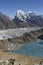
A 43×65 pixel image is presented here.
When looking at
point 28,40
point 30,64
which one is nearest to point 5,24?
point 28,40

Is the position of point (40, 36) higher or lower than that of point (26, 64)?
lower

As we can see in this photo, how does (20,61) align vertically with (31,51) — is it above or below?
above

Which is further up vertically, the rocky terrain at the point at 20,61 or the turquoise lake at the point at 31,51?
the rocky terrain at the point at 20,61

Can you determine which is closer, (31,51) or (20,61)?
(20,61)

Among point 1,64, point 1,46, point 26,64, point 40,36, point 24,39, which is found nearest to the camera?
point 1,64

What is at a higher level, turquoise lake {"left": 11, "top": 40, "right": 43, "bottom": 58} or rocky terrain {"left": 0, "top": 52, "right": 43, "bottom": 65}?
rocky terrain {"left": 0, "top": 52, "right": 43, "bottom": 65}

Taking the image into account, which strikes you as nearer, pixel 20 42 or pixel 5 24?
pixel 20 42

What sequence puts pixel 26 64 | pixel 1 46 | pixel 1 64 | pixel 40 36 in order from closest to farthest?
pixel 1 64
pixel 26 64
pixel 1 46
pixel 40 36

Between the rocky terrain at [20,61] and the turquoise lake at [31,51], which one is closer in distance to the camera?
the rocky terrain at [20,61]

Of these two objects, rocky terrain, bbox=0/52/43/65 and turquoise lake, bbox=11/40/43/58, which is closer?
rocky terrain, bbox=0/52/43/65

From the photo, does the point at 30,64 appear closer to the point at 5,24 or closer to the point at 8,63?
the point at 8,63
